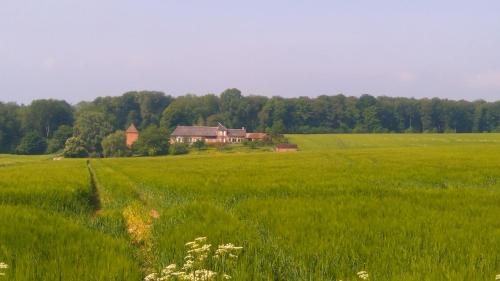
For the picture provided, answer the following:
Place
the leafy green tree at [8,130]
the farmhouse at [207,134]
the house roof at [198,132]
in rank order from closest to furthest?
the leafy green tree at [8,130] → the farmhouse at [207,134] → the house roof at [198,132]

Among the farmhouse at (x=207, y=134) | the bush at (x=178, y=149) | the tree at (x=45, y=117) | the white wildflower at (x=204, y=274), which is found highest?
the tree at (x=45, y=117)

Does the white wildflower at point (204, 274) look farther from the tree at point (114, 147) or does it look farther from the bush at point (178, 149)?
the tree at point (114, 147)

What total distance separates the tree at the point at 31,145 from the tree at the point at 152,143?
149 ft

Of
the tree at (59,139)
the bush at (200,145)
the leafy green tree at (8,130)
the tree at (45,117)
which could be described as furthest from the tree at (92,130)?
the bush at (200,145)

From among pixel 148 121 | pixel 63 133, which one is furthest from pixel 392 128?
pixel 63 133

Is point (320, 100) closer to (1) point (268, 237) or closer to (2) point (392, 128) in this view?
(2) point (392, 128)

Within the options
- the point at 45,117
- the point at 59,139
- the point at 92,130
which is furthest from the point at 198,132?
the point at 45,117

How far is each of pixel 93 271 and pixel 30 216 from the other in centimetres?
496

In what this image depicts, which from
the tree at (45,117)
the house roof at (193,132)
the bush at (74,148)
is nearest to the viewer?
the bush at (74,148)

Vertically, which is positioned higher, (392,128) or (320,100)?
(320,100)

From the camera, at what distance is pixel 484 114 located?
16762 cm

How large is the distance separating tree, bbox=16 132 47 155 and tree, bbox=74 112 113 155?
16.5 metres

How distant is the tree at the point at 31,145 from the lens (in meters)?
130

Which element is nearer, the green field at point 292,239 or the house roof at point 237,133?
the green field at point 292,239
